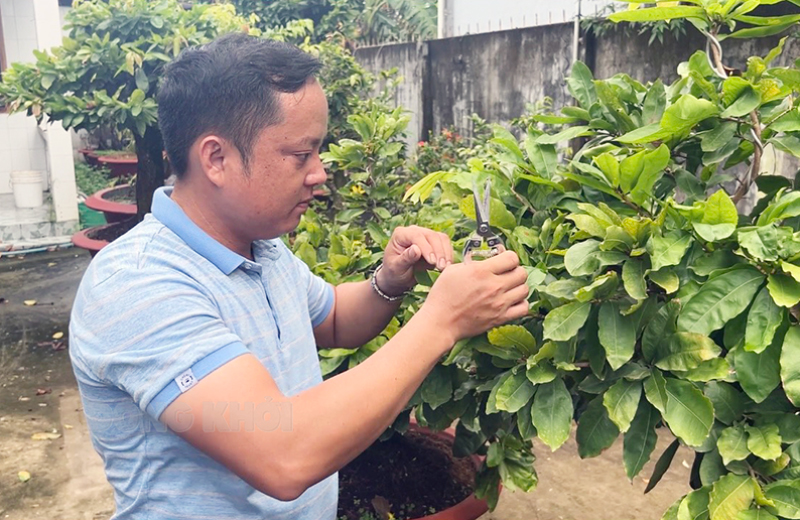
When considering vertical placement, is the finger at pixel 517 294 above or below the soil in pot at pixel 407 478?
above

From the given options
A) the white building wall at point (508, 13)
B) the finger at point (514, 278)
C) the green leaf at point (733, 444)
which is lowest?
the green leaf at point (733, 444)

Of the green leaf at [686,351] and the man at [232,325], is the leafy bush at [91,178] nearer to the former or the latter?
the man at [232,325]

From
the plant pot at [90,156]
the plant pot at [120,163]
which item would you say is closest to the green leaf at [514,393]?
the plant pot at [120,163]

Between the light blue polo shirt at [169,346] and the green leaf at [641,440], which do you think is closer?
the light blue polo shirt at [169,346]

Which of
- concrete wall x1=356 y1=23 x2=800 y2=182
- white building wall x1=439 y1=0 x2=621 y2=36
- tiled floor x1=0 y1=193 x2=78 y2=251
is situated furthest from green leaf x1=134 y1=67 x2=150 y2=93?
tiled floor x1=0 y1=193 x2=78 y2=251

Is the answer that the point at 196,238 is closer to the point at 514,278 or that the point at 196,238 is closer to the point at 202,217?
the point at 202,217

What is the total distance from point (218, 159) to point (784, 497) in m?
1.15

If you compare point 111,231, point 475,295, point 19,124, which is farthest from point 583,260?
point 19,124

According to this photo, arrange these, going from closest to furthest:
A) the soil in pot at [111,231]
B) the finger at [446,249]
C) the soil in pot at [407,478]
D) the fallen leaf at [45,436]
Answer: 1. the finger at [446,249]
2. the soil in pot at [407,478]
3. the fallen leaf at [45,436]
4. the soil in pot at [111,231]

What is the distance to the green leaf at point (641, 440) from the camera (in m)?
1.40

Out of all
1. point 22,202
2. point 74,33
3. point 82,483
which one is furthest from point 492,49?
point 22,202

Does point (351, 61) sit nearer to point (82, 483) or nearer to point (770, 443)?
point (82, 483)

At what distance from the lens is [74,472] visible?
3.76 meters

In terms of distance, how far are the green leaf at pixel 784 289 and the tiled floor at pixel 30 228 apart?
8105 millimetres
